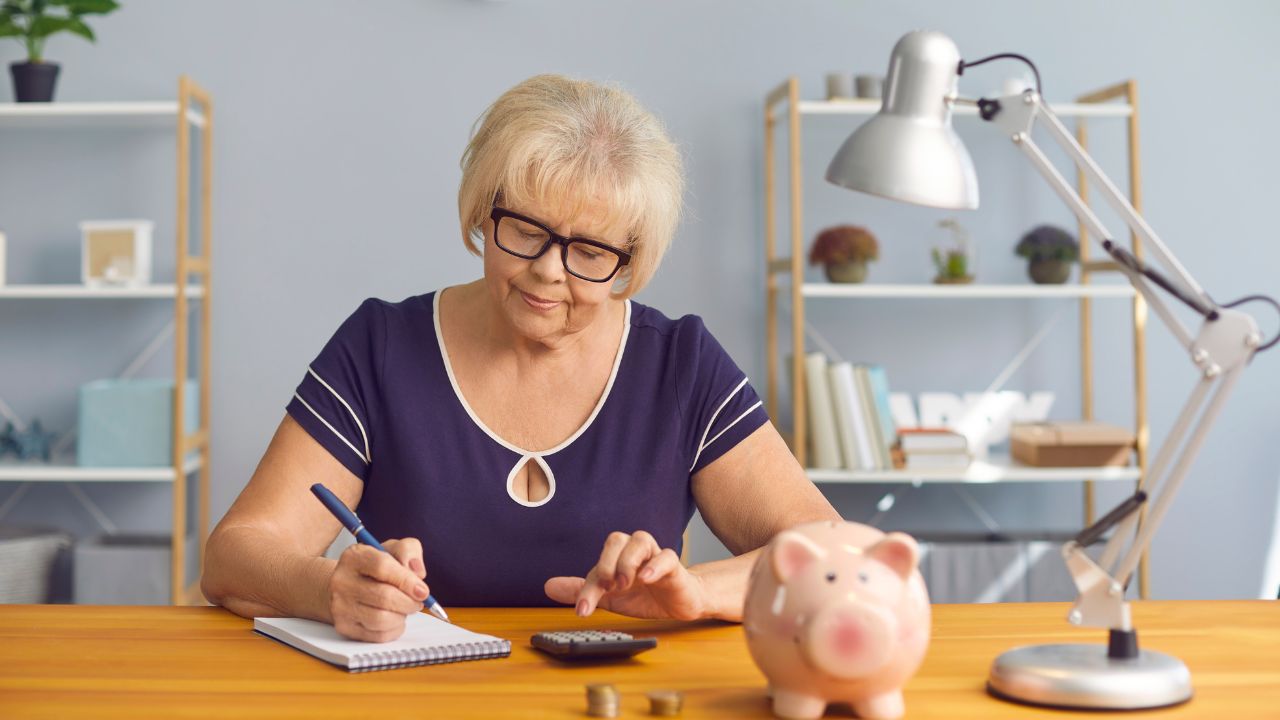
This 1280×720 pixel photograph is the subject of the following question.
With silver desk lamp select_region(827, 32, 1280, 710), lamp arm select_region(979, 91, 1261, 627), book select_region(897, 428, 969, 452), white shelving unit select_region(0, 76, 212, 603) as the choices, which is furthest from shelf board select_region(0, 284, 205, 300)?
lamp arm select_region(979, 91, 1261, 627)

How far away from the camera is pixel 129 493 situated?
3248mm

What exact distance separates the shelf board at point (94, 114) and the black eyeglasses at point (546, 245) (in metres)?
1.78

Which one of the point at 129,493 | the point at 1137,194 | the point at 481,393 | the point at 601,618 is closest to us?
the point at 601,618

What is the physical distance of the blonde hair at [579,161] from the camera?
1.44m

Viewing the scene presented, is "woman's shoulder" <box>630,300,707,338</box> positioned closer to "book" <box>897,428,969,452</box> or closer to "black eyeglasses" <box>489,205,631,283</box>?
"black eyeglasses" <box>489,205,631,283</box>

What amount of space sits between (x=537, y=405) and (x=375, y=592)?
1.75 ft

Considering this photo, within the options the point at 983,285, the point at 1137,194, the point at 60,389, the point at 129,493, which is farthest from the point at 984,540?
the point at 60,389

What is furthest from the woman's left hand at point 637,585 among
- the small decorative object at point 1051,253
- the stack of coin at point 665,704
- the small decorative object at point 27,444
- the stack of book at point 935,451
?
the small decorative object at point 27,444

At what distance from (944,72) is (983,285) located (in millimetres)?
2286

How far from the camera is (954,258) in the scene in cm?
312

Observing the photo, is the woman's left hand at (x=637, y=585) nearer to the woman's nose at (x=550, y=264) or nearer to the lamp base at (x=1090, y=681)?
the lamp base at (x=1090, y=681)

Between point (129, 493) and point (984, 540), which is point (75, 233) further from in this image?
point (984, 540)

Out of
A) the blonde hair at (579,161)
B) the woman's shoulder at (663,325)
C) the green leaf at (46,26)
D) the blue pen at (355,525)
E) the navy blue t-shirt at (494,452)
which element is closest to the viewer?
the blue pen at (355,525)

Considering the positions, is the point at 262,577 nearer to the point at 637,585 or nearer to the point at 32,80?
the point at 637,585
